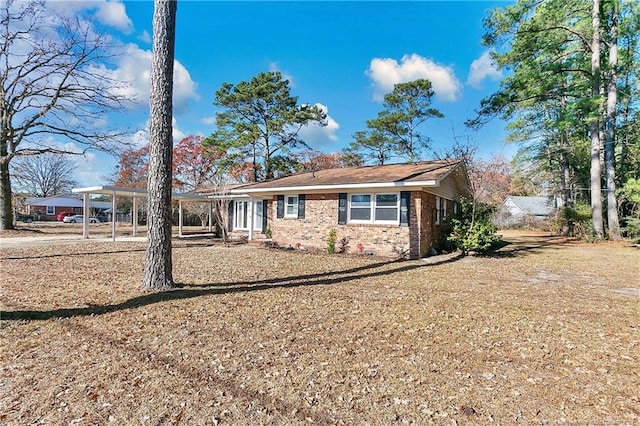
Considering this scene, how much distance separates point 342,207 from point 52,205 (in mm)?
48750

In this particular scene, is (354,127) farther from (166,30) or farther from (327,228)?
(166,30)

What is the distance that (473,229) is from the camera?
11734 millimetres

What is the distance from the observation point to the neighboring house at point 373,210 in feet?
35.0

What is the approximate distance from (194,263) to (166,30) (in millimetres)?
5745

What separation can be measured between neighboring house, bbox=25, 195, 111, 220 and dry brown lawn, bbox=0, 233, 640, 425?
46539 mm

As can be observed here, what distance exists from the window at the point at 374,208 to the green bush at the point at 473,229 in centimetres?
267

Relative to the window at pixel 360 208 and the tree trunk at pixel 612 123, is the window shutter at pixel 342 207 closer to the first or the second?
the window at pixel 360 208

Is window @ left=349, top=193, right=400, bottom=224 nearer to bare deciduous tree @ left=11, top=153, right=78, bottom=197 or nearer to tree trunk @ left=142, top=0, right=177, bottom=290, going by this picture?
tree trunk @ left=142, top=0, right=177, bottom=290

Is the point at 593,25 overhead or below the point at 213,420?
overhead

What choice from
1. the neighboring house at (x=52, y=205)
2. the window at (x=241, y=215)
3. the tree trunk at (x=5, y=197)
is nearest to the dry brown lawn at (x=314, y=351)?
the window at (x=241, y=215)

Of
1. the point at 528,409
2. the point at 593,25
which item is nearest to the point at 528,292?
the point at 528,409

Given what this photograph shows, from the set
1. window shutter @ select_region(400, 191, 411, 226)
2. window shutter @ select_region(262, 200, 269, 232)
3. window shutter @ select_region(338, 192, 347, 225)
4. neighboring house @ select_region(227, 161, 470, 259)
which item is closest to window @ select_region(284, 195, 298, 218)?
neighboring house @ select_region(227, 161, 470, 259)

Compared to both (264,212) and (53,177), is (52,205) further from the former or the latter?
(264,212)

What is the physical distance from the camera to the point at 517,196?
→ 142 feet
